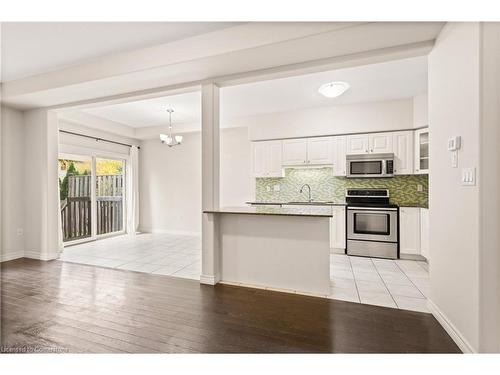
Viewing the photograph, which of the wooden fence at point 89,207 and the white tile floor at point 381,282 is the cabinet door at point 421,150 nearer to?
the white tile floor at point 381,282

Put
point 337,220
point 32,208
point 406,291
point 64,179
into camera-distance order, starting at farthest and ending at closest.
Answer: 1. point 64,179
2. point 337,220
3. point 32,208
4. point 406,291

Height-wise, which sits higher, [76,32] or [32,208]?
[76,32]

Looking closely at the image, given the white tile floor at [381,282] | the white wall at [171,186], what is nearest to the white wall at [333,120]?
the white wall at [171,186]

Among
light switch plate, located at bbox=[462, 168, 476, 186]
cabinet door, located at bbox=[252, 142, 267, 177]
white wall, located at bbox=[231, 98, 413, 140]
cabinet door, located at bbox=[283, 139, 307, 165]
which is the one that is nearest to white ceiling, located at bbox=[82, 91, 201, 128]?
white wall, located at bbox=[231, 98, 413, 140]

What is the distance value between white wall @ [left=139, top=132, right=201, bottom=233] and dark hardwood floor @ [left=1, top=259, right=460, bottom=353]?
11.2 feet

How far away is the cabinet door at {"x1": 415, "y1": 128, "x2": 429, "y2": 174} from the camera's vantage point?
4082 mm

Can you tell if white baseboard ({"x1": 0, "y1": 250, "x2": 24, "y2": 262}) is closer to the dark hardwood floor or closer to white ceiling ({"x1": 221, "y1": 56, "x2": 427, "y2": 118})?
the dark hardwood floor

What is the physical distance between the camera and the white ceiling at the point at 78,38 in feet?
7.89

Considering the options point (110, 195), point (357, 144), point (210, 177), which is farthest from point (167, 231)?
point (357, 144)

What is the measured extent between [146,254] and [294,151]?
135 inches
